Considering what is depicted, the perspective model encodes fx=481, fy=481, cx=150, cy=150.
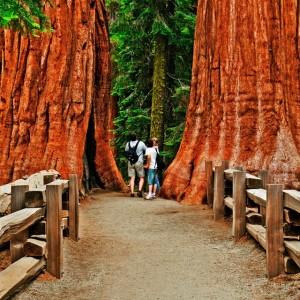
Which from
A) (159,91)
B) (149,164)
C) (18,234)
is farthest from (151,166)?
(18,234)

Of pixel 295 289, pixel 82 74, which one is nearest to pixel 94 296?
pixel 295 289

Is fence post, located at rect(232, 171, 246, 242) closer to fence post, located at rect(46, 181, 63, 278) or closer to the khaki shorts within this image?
fence post, located at rect(46, 181, 63, 278)

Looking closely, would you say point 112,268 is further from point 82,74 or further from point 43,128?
point 82,74

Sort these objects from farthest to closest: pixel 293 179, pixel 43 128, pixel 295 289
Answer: pixel 43 128
pixel 293 179
pixel 295 289

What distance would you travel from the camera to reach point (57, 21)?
14.0 meters

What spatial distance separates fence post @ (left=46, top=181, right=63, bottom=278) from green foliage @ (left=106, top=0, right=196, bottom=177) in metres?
11.9

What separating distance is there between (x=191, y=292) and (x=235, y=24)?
338 inches

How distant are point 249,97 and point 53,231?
7.47 m

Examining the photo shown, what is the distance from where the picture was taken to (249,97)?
468 inches

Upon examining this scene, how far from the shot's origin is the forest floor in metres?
5.35

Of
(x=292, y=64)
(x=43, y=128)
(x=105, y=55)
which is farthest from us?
(x=105, y=55)

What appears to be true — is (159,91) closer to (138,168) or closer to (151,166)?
Answer: (138,168)

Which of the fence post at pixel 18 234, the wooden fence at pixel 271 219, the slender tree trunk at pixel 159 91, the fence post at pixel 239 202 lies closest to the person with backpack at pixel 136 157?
the slender tree trunk at pixel 159 91

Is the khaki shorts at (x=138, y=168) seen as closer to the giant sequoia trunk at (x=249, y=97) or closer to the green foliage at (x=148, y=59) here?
the giant sequoia trunk at (x=249, y=97)
